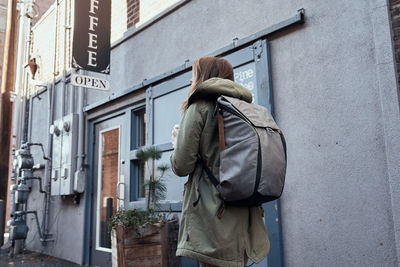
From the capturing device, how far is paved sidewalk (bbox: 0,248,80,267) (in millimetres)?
6520

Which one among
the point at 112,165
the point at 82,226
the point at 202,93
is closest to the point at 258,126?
the point at 202,93

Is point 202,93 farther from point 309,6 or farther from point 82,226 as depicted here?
point 82,226

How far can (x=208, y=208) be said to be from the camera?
197 cm

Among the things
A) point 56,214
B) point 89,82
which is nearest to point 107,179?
point 89,82

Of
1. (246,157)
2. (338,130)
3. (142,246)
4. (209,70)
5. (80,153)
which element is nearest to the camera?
(246,157)

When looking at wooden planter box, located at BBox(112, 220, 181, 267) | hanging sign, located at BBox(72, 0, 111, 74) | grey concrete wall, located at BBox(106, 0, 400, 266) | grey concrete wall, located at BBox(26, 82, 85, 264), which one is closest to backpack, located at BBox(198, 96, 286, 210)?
grey concrete wall, located at BBox(106, 0, 400, 266)

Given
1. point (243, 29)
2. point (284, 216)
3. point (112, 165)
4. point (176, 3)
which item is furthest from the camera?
point (112, 165)

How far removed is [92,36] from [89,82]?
0.77m

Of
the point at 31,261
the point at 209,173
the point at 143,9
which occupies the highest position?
the point at 143,9

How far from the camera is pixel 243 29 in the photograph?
13.7 ft

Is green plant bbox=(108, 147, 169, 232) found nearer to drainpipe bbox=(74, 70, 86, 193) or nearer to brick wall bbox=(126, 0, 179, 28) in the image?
brick wall bbox=(126, 0, 179, 28)

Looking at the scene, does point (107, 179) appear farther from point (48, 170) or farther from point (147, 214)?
point (147, 214)

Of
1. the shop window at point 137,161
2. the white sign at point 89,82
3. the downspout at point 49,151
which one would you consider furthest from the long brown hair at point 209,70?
the downspout at point 49,151

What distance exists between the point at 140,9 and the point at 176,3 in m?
0.95
